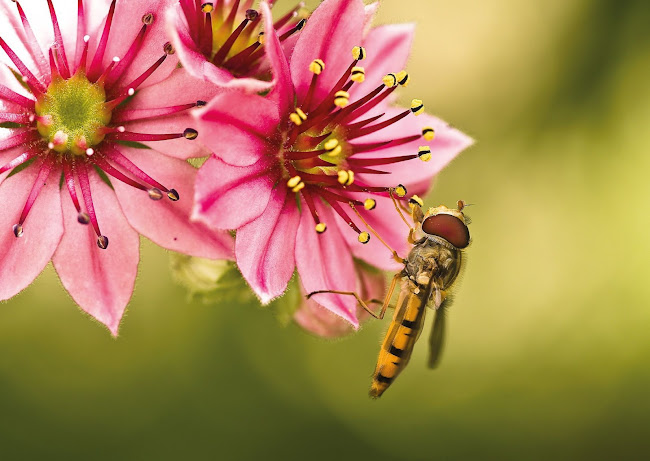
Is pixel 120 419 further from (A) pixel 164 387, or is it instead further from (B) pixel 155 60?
(B) pixel 155 60

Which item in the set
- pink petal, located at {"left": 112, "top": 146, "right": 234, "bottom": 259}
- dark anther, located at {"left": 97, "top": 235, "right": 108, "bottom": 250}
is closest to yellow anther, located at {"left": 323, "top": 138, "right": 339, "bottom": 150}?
pink petal, located at {"left": 112, "top": 146, "right": 234, "bottom": 259}


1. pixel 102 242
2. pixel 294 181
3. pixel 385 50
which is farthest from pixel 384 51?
pixel 102 242

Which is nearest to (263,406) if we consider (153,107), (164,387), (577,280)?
(164,387)

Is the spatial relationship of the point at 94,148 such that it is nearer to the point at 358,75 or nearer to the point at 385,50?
the point at 358,75

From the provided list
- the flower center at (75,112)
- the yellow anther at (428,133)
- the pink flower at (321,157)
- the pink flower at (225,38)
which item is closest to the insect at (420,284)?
the pink flower at (321,157)

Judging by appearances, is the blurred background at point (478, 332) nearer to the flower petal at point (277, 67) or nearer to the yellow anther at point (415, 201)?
the yellow anther at point (415, 201)
